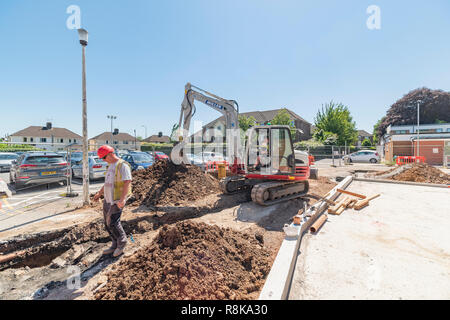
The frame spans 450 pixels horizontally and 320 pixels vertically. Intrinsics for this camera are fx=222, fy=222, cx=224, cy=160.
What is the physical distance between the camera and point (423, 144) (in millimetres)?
24125

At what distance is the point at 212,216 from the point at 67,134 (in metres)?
61.2

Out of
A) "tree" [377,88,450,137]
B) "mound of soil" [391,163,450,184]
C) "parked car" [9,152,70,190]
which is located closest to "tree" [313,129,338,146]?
"tree" [377,88,450,137]

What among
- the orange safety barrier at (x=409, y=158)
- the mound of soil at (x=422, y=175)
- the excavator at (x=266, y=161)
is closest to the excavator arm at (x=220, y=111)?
the excavator at (x=266, y=161)

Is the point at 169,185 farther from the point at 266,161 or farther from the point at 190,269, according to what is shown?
the point at 190,269

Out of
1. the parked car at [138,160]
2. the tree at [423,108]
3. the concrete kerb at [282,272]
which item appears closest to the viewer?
the concrete kerb at [282,272]

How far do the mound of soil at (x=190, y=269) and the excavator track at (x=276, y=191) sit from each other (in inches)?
115

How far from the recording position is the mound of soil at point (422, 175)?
11.6 m

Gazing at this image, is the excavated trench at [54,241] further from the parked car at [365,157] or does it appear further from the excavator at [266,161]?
the parked car at [365,157]

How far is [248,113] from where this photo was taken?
5316 cm

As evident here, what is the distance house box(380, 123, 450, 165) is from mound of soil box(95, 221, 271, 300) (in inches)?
1010
